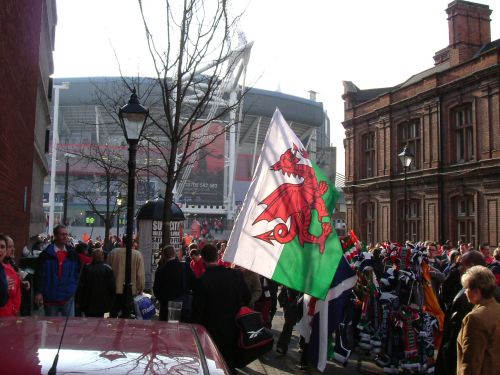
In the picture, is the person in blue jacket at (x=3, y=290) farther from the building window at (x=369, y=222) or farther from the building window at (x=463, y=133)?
the building window at (x=369, y=222)

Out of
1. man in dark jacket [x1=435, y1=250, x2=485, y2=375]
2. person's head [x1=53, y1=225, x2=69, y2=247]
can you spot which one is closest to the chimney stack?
person's head [x1=53, y1=225, x2=69, y2=247]

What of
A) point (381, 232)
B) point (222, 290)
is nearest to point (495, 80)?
point (381, 232)

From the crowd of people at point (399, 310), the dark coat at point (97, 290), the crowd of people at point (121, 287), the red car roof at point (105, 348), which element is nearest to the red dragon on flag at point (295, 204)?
the crowd of people at point (121, 287)

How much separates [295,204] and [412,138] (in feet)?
76.8

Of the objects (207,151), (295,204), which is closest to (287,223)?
(295,204)

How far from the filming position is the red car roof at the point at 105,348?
77.7 inches

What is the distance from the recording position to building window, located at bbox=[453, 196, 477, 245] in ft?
79.2

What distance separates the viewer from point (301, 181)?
21.9 feet

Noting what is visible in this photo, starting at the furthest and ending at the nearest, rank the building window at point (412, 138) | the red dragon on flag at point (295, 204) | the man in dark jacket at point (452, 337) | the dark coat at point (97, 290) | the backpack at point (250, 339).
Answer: the building window at point (412, 138) → the dark coat at point (97, 290) → the red dragon on flag at point (295, 204) → the backpack at point (250, 339) → the man in dark jacket at point (452, 337)

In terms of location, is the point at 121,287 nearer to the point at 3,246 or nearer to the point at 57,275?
the point at 57,275

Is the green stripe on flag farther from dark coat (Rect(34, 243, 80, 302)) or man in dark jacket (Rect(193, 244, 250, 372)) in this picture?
dark coat (Rect(34, 243, 80, 302))

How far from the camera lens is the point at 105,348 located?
2.22 m

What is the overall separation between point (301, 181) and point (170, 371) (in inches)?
190

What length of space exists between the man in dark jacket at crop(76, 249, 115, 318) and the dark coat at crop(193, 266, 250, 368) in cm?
323
